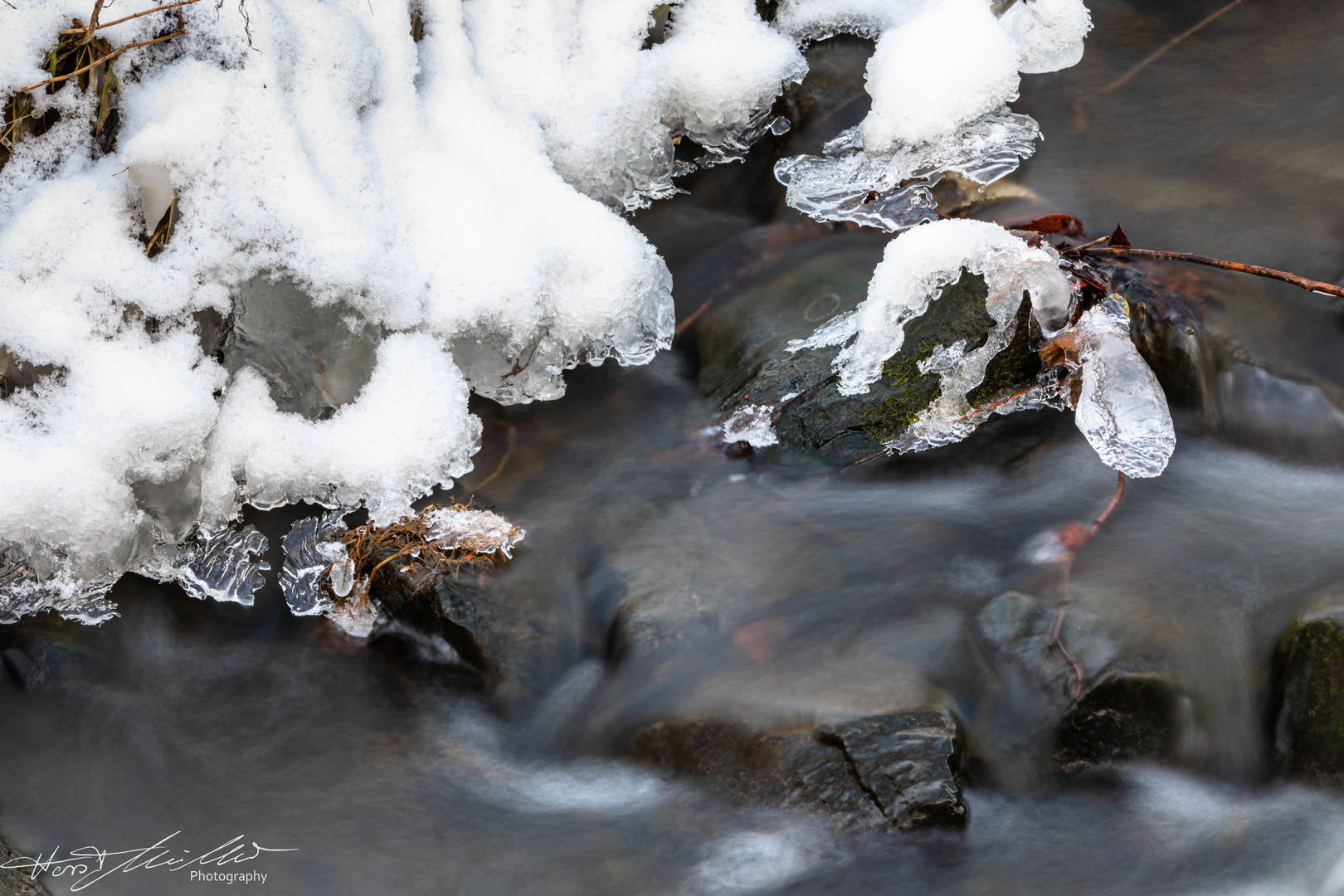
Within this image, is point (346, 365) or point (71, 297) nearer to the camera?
point (71, 297)

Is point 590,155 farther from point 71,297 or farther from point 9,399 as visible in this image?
point 9,399

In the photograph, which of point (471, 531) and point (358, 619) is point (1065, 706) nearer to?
point (471, 531)

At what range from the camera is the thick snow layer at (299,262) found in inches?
108

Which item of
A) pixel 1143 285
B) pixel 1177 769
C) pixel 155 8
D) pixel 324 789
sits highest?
pixel 155 8

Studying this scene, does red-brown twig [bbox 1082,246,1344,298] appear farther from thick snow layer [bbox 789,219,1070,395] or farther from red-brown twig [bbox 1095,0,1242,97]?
red-brown twig [bbox 1095,0,1242,97]

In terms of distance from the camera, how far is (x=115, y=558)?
2863 mm

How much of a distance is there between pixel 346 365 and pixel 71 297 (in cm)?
82

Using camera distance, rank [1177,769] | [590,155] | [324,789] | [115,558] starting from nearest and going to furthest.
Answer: [1177,769], [324,789], [115,558], [590,155]

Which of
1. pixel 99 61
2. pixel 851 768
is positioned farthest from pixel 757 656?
pixel 99 61

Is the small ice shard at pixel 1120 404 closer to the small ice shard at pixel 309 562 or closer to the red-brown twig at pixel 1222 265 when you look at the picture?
the red-brown twig at pixel 1222 265

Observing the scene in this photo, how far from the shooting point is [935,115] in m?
3.49

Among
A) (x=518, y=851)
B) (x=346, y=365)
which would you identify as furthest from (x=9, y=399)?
(x=518, y=851)

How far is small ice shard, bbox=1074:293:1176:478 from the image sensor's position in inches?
107
